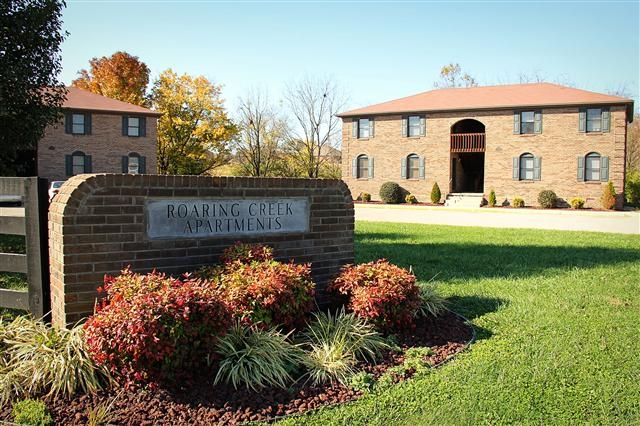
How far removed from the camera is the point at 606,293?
762 centimetres

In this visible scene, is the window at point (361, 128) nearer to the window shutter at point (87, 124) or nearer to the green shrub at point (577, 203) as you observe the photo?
the green shrub at point (577, 203)

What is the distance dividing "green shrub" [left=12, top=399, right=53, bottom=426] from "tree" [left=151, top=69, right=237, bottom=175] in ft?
134

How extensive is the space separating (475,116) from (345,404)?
1326 inches

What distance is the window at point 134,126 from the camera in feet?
123

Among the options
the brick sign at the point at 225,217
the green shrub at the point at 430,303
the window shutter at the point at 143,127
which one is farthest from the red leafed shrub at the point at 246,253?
the window shutter at the point at 143,127

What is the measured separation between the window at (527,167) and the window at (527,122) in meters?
1.44

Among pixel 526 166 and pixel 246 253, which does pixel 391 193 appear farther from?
pixel 246 253

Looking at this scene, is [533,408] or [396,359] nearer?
[533,408]

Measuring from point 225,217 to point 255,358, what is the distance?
1.86 meters

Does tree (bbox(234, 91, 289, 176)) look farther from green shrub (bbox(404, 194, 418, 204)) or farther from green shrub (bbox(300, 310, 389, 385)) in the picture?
green shrub (bbox(300, 310, 389, 385))

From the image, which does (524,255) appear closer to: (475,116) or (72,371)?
(72,371)

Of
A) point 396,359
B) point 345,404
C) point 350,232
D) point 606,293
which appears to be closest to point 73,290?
point 345,404

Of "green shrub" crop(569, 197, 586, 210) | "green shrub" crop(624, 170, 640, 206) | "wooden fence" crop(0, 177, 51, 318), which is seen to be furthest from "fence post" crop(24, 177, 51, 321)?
"green shrub" crop(624, 170, 640, 206)

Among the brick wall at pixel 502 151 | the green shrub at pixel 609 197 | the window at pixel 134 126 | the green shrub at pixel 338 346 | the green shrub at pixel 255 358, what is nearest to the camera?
the green shrub at pixel 255 358
